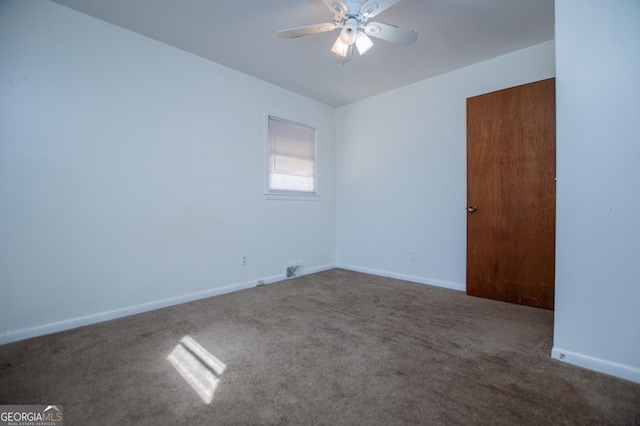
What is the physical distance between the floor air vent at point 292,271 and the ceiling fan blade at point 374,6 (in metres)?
2.91

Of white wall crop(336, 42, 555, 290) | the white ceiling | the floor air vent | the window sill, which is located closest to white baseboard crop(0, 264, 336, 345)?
the floor air vent

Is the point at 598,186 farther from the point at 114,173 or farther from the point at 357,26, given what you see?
the point at 114,173

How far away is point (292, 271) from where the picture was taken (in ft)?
12.4

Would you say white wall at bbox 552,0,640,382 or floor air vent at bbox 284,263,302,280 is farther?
floor air vent at bbox 284,263,302,280

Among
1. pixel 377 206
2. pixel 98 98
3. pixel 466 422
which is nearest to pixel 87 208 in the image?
pixel 98 98

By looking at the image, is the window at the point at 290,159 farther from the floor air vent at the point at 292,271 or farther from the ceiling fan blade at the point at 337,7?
the ceiling fan blade at the point at 337,7

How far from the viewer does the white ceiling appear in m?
2.12

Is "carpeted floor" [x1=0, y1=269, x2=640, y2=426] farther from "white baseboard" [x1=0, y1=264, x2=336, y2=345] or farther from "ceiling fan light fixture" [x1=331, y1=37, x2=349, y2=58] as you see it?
"ceiling fan light fixture" [x1=331, y1=37, x2=349, y2=58]

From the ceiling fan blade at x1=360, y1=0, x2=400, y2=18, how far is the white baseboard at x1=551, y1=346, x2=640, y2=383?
2.44 meters

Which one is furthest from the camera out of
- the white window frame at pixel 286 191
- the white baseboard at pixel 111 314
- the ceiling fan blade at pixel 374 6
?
the white window frame at pixel 286 191

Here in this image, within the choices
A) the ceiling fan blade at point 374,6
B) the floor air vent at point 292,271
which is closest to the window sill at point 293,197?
the floor air vent at point 292,271

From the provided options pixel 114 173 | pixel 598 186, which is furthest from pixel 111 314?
pixel 598 186

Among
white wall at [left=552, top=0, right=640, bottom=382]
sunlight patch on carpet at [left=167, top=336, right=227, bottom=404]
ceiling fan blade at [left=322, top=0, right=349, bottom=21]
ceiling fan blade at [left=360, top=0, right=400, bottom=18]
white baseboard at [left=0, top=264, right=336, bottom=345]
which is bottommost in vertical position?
sunlight patch on carpet at [left=167, top=336, right=227, bottom=404]

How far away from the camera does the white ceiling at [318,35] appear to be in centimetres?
212
